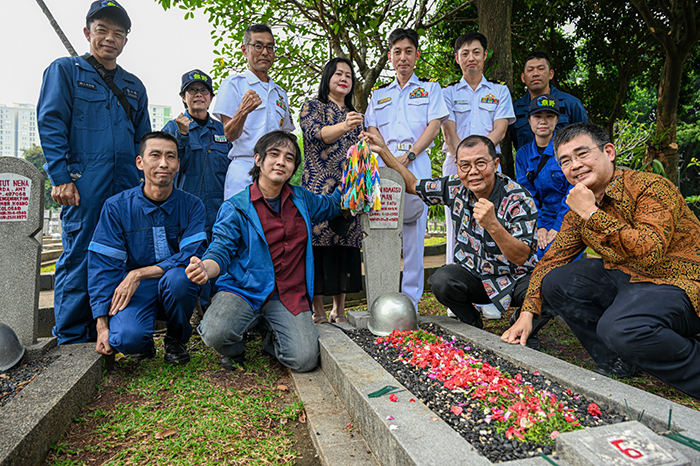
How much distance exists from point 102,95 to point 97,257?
52.6 inches

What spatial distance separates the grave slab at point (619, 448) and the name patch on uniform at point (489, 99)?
3.67 meters

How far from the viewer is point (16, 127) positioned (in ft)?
262

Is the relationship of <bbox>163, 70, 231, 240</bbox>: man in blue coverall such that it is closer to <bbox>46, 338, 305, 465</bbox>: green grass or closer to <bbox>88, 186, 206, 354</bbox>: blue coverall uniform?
<bbox>88, 186, 206, 354</bbox>: blue coverall uniform

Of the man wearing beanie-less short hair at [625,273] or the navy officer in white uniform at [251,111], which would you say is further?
the navy officer in white uniform at [251,111]

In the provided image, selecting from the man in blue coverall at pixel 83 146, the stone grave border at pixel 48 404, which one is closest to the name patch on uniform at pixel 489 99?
the man in blue coverall at pixel 83 146

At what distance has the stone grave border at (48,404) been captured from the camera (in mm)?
2113

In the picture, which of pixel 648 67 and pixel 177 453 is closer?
pixel 177 453

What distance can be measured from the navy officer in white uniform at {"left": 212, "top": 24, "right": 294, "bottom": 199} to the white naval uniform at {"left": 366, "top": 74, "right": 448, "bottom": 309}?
1131mm

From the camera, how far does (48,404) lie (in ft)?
8.08

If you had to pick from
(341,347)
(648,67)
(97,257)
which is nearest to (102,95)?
(97,257)

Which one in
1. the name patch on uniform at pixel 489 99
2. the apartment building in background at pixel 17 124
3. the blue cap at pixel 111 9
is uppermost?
the apartment building in background at pixel 17 124

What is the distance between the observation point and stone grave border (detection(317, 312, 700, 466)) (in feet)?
5.66

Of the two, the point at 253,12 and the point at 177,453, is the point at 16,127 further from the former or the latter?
the point at 177,453

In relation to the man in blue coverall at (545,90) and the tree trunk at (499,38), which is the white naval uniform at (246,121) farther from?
the tree trunk at (499,38)
